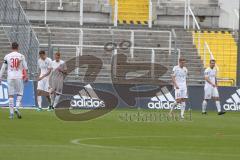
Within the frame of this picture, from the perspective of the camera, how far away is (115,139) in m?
22.2

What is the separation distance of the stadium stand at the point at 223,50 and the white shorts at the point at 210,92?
559 centimetres

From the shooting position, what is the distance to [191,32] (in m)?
47.4

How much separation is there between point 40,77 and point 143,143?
15348 millimetres

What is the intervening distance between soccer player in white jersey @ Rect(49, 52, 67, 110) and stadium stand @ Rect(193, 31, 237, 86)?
967cm

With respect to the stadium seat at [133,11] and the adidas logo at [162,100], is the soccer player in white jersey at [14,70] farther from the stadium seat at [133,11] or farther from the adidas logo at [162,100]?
the stadium seat at [133,11]

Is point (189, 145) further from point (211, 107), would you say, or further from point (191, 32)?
point (191, 32)

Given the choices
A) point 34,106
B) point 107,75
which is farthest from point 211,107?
point 34,106

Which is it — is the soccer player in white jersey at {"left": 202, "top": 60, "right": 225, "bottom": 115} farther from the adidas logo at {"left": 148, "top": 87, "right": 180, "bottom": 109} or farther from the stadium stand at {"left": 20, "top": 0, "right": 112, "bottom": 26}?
the stadium stand at {"left": 20, "top": 0, "right": 112, "bottom": 26}

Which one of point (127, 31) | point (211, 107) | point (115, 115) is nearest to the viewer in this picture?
point (115, 115)

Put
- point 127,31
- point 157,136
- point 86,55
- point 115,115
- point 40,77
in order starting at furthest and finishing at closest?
1. point 127,31
2. point 86,55
3. point 40,77
4. point 115,115
5. point 157,136

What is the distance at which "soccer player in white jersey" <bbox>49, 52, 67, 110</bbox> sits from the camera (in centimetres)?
3678

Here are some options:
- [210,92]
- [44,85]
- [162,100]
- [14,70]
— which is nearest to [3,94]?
[44,85]

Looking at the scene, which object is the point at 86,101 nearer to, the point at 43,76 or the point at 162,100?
the point at 43,76

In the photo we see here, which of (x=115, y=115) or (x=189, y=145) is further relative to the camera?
(x=115, y=115)
